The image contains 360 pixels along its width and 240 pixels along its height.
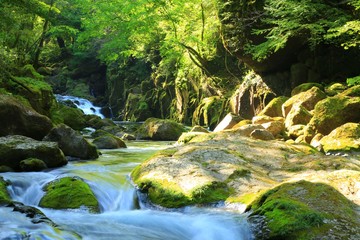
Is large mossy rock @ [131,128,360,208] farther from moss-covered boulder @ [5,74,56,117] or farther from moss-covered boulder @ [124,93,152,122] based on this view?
moss-covered boulder @ [124,93,152,122]

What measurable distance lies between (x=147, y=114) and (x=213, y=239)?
26.8m

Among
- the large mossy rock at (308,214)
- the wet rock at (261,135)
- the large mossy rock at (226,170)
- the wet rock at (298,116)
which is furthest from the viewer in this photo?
the wet rock at (298,116)

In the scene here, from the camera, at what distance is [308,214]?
14.7ft

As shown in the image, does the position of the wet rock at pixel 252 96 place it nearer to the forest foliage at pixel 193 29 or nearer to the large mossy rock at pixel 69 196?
the forest foliage at pixel 193 29

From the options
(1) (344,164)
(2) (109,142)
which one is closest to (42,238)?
(1) (344,164)

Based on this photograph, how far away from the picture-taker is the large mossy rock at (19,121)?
35.0ft

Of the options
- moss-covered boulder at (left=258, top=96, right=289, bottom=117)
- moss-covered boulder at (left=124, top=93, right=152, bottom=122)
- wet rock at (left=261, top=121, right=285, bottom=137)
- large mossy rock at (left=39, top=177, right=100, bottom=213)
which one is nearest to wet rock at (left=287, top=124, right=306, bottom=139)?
wet rock at (left=261, top=121, right=285, bottom=137)

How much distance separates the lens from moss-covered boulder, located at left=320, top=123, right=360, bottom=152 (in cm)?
982

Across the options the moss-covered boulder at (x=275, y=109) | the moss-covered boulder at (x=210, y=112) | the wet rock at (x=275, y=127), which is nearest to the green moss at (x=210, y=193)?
the wet rock at (x=275, y=127)

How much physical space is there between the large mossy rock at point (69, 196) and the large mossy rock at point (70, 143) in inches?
148

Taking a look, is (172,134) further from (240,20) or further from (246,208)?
(246,208)

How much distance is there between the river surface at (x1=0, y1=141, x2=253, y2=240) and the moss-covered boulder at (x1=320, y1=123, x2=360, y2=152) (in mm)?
5336

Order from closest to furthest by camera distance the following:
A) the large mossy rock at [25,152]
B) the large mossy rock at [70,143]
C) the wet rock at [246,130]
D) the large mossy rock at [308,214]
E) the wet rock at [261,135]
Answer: the large mossy rock at [308,214] < the large mossy rock at [25,152] < the large mossy rock at [70,143] < the wet rock at [261,135] < the wet rock at [246,130]

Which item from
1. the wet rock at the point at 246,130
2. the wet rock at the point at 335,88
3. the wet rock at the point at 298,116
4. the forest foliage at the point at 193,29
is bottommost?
the wet rock at the point at 246,130
